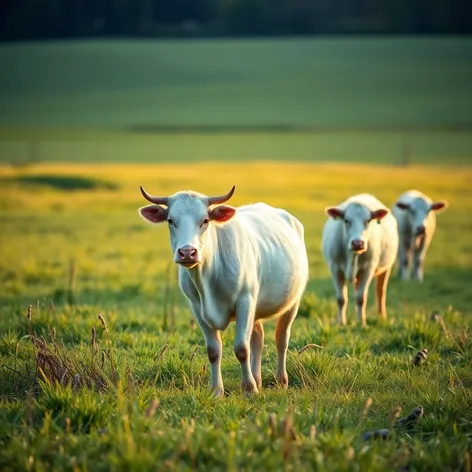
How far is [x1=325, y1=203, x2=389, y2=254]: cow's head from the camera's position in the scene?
533 inches

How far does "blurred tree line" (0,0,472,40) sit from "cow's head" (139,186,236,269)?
116 metres

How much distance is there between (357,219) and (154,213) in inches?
236

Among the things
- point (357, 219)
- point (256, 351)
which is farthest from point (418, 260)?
point (256, 351)

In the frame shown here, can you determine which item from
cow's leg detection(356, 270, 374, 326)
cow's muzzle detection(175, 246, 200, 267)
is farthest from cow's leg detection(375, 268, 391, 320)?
cow's muzzle detection(175, 246, 200, 267)

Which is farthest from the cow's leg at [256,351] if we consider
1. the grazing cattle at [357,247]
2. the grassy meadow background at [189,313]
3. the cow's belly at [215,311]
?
the grazing cattle at [357,247]

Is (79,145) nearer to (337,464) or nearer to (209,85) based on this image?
(209,85)

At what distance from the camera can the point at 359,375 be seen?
8719 mm

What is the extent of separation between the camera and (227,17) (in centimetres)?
12456

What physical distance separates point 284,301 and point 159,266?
547 inches

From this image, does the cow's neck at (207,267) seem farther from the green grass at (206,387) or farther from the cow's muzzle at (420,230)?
the cow's muzzle at (420,230)

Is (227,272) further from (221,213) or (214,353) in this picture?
(214,353)

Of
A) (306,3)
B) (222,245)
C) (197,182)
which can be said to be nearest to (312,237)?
(197,182)

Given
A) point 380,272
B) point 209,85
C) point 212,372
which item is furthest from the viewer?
point 209,85

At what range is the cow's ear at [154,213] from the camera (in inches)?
328
